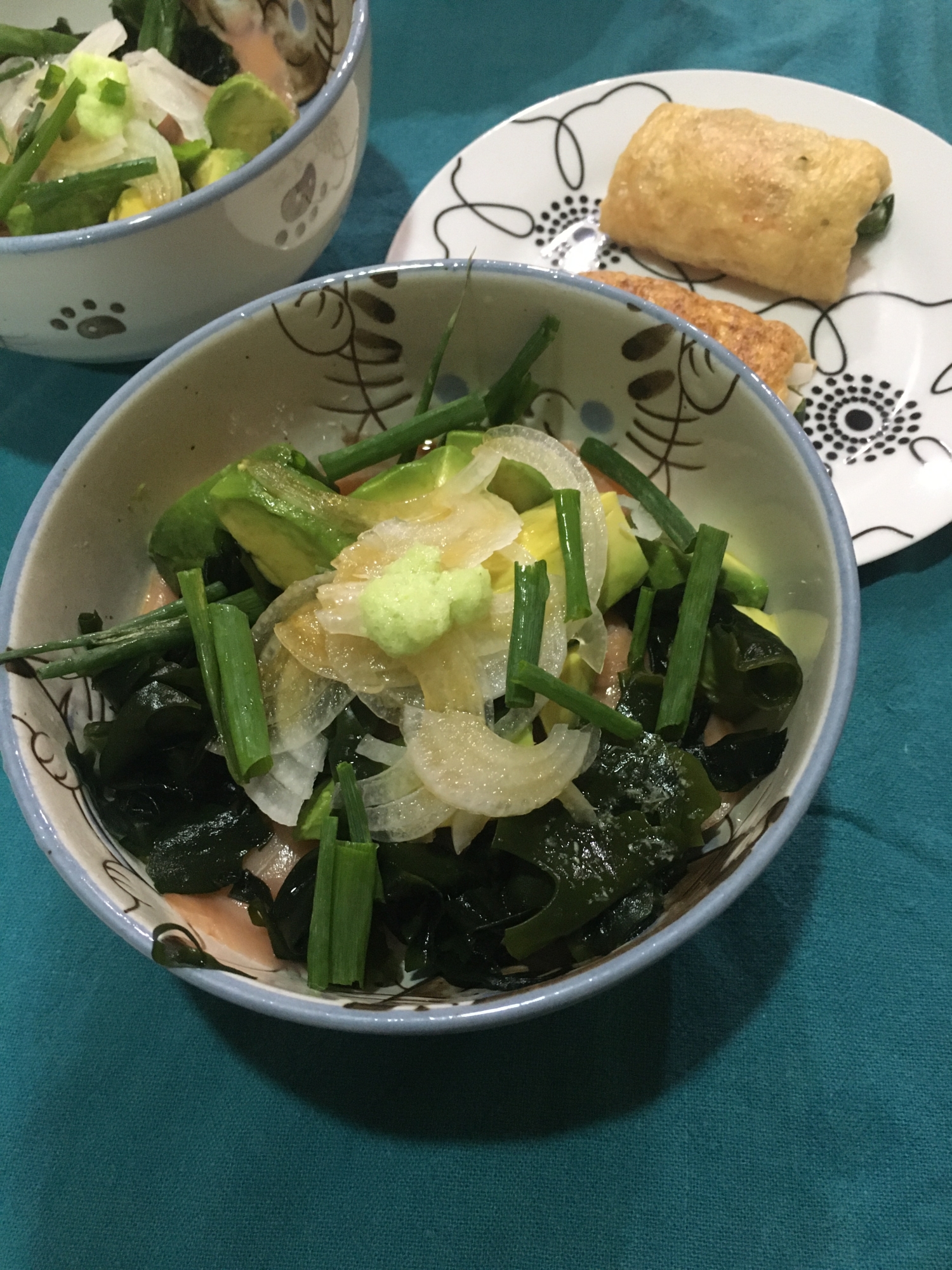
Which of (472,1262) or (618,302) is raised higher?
(618,302)

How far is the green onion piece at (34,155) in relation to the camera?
1.27m

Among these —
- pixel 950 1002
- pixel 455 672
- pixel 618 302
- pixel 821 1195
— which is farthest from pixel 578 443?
pixel 821 1195

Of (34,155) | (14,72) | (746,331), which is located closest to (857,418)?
(746,331)

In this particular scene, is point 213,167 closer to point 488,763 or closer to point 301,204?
point 301,204

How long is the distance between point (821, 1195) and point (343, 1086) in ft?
1.88

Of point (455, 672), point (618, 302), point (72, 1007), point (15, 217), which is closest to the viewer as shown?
point (455, 672)

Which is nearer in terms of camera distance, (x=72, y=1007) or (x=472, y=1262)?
(x=472, y=1262)

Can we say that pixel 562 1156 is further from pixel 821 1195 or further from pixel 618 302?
pixel 618 302

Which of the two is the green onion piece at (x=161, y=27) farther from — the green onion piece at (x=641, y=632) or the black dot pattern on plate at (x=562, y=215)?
the green onion piece at (x=641, y=632)

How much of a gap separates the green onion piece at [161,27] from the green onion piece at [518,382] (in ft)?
3.03

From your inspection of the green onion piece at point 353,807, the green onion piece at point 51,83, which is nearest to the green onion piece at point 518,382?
the green onion piece at point 353,807

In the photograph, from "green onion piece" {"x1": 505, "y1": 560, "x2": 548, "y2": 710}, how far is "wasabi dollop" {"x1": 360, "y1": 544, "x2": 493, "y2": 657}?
36 mm

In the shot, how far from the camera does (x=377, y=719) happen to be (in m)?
0.96

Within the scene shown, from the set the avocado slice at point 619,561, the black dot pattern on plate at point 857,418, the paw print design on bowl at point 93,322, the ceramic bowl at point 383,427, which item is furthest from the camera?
the black dot pattern on plate at point 857,418
